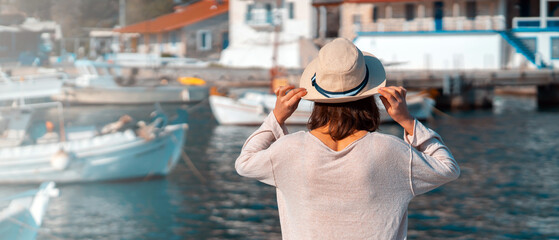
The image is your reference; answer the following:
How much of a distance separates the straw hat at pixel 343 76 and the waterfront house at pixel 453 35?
3197cm

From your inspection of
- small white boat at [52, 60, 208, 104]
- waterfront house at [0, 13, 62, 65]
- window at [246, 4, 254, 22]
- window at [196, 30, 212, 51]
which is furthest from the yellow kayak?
waterfront house at [0, 13, 62, 65]

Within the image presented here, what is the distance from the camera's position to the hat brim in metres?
1.83

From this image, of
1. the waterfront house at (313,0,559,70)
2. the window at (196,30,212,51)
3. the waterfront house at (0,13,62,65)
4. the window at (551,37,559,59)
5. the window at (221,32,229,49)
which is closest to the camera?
the waterfront house at (0,13,62,65)

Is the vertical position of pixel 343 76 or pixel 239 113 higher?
pixel 343 76

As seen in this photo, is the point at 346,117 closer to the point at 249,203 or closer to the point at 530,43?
the point at 249,203

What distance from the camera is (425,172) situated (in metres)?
1.84

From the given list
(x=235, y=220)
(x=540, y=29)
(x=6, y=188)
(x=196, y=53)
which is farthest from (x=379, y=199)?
(x=196, y=53)

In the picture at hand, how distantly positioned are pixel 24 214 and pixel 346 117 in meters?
5.26

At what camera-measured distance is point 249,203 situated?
40.4 ft

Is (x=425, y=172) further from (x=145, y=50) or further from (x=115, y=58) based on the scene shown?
(x=145, y=50)

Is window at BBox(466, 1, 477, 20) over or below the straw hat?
over

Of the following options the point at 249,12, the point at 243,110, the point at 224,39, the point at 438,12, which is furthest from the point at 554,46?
the point at 224,39

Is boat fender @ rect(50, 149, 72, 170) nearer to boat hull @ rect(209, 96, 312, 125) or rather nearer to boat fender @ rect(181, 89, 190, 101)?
boat hull @ rect(209, 96, 312, 125)

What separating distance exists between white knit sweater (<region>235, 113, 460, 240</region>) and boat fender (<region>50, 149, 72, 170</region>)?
1130cm
